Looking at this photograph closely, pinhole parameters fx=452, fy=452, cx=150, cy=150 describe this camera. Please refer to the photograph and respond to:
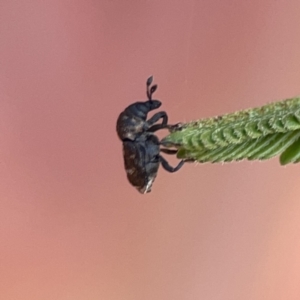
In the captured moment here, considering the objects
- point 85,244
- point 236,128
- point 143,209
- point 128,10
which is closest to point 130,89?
point 128,10

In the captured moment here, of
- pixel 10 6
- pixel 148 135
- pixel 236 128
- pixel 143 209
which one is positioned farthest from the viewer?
pixel 143 209

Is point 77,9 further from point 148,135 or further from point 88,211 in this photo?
point 148,135

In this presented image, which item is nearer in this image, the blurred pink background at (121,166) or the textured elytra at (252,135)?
the textured elytra at (252,135)

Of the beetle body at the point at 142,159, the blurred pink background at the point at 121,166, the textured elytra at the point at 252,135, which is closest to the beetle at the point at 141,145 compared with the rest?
the beetle body at the point at 142,159

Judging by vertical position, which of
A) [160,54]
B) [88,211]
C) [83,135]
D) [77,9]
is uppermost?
[77,9]

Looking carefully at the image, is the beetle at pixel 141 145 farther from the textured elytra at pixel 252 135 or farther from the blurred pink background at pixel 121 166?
the blurred pink background at pixel 121 166

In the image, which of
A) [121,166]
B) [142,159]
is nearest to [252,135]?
[142,159]
